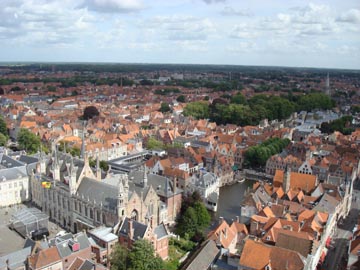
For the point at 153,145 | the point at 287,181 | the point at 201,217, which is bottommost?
the point at 201,217

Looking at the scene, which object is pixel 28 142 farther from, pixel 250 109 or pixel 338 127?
pixel 338 127

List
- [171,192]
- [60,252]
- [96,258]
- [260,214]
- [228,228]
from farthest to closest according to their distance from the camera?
[171,192] < [260,214] < [228,228] < [96,258] < [60,252]

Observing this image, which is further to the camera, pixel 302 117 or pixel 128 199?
pixel 302 117

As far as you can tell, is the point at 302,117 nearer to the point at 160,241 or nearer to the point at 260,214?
the point at 260,214

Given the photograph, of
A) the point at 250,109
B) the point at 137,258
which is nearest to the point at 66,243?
the point at 137,258

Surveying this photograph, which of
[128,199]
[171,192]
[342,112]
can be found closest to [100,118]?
[171,192]

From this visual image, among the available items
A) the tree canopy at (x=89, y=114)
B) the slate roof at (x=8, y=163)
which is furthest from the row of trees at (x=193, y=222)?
the tree canopy at (x=89, y=114)
